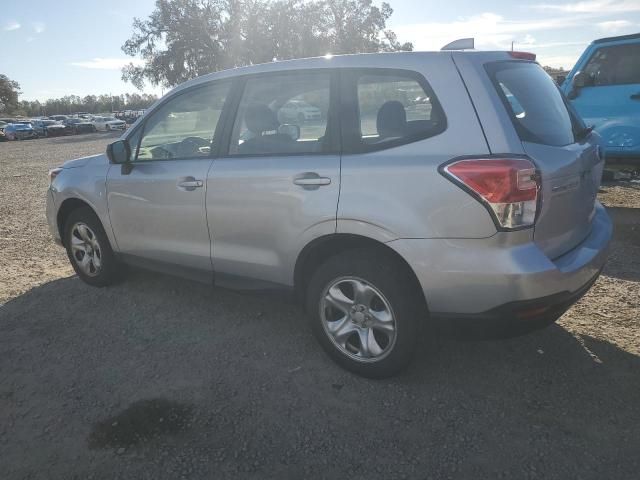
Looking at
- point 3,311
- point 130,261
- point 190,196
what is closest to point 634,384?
point 190,196

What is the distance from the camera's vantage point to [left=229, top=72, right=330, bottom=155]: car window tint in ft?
10.2

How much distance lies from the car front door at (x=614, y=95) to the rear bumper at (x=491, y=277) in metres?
5.30

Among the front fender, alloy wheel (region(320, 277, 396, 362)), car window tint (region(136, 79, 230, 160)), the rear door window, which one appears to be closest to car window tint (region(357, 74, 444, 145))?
the rear door window

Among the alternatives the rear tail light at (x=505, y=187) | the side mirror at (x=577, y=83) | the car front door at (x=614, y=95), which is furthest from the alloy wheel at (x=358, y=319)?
the side mirror at (x=577, y=83)

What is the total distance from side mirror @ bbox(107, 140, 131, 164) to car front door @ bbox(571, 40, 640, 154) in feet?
20.4

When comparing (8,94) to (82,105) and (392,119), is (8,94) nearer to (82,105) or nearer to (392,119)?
(82,105)

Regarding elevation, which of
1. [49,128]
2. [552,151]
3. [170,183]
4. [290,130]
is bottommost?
[49,128]

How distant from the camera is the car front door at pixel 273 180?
9.83ft

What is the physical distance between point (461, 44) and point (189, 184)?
197 cm

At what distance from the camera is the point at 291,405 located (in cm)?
290

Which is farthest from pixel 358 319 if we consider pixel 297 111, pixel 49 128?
pixel 49 128

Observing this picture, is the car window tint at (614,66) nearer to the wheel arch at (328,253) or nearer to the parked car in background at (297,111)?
the parked car in background at (297,111)

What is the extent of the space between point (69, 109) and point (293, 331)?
357 feet

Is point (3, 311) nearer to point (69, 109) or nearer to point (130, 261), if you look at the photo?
point (130, 261)
